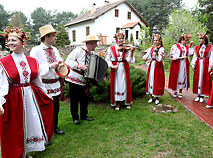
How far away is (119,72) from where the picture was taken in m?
5.21

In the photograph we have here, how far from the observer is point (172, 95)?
657 centimetres

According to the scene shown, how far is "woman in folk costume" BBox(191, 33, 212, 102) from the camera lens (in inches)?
220

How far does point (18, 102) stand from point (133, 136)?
7.83 ft

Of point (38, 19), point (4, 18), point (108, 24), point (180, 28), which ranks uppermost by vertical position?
point (38, 19)

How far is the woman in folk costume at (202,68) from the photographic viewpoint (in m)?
5.58

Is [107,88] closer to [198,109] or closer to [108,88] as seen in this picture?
[108,88]

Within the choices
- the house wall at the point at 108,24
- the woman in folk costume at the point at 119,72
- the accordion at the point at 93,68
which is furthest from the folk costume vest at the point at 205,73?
the house wall at the point at 108,24

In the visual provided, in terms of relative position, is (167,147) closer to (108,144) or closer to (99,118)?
(108,144)

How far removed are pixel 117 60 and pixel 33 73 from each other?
2.87m

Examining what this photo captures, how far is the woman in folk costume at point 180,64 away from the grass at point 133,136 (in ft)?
4.64

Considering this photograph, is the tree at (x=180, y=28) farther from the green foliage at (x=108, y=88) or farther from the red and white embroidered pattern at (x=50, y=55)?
the red and white embroidered pattern at (x=50, y=55)

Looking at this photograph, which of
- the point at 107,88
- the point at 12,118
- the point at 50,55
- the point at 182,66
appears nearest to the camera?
the point at 12,118

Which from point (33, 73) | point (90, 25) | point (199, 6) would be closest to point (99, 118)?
point (33, 73)

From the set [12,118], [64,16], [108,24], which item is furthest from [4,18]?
[12,118]
